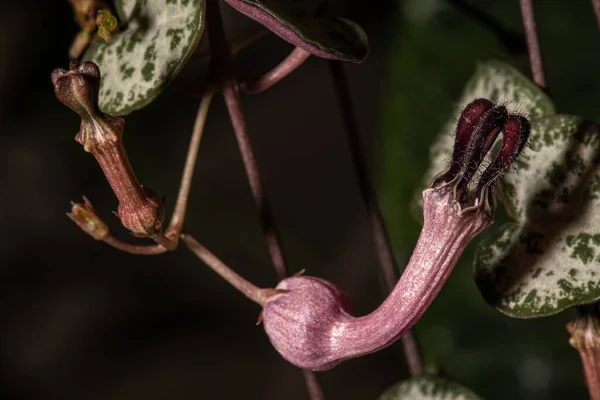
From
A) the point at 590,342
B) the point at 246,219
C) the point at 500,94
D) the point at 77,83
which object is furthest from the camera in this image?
the point at 246,219

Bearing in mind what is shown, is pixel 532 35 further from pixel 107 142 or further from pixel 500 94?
pixel 107 142

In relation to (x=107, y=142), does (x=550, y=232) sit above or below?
below

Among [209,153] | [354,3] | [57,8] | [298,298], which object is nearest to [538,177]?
[298,298]

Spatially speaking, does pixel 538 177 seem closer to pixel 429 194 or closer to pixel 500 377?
pixel 429 194

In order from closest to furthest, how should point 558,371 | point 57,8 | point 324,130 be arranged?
1. point 558,371
2. point 57,8
3. point 324,130

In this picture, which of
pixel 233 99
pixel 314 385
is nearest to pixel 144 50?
pixel 233 99

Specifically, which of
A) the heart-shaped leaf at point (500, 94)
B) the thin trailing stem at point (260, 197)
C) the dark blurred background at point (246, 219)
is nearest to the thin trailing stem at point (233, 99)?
the thin trailing stem at point (260, 197)

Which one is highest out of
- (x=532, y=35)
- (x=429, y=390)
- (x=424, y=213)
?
(x=532, y=35)
